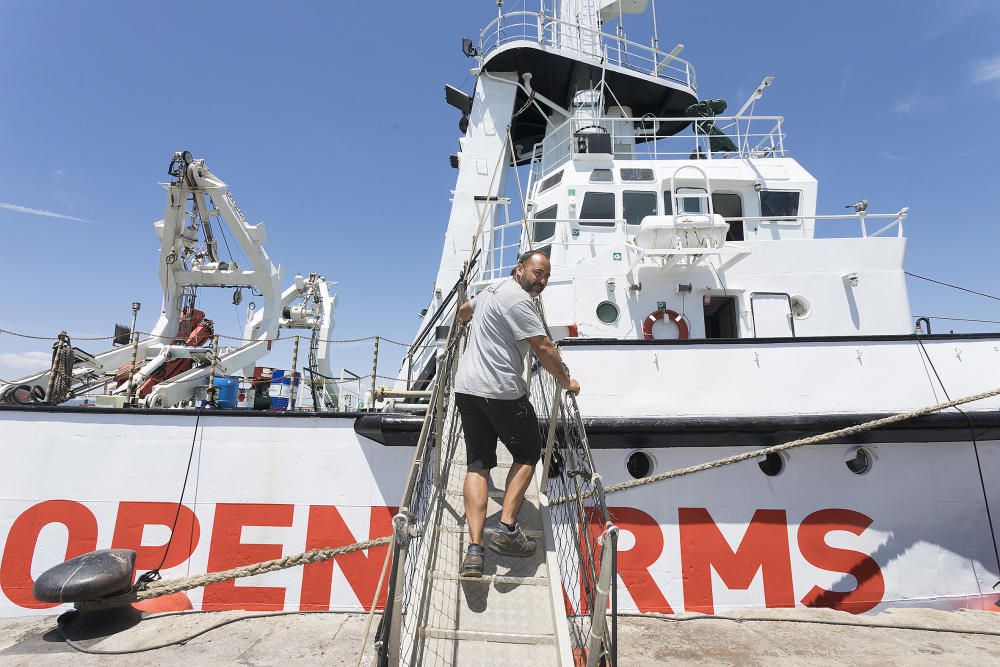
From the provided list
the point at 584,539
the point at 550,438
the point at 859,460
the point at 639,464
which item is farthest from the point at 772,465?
the point at 584,539

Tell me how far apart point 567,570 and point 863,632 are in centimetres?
228

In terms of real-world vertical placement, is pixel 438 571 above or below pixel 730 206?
below

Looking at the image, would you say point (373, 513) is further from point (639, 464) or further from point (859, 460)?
point (859, 460)

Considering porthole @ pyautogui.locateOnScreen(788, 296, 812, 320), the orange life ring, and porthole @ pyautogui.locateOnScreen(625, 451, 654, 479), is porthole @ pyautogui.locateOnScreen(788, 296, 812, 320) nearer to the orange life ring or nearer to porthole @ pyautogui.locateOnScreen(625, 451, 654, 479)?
the orange life ring

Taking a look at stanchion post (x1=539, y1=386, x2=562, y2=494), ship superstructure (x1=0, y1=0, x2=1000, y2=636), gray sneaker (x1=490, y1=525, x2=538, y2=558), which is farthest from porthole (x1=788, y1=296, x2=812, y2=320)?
gray sneaker (x1=490, y1=525, x2=538, y2=558)

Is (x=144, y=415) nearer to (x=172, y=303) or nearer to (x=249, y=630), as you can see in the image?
(x=249, y=630)

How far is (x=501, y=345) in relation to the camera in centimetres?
256

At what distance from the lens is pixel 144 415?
15.4 ft

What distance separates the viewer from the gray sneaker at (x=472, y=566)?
2332 millimetres

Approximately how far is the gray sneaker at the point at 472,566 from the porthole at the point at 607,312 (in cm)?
407

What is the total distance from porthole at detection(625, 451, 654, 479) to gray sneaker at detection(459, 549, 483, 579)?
242 centimetres

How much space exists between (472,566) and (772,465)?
11.0 ft

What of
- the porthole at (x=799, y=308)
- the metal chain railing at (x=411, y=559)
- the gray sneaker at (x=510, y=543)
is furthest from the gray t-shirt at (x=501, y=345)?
the porthole at (x=799, y=308)

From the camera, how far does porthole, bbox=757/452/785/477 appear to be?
4.42 meters
